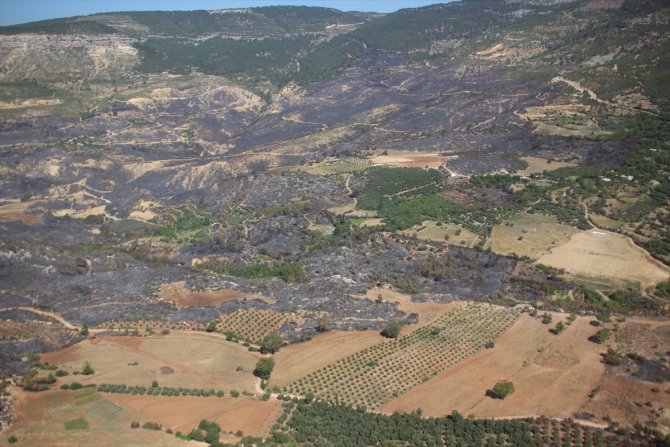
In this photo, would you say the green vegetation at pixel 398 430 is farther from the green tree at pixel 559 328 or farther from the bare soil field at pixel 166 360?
the green tree at pixel 559 328

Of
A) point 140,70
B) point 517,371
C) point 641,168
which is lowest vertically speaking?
point 517,371

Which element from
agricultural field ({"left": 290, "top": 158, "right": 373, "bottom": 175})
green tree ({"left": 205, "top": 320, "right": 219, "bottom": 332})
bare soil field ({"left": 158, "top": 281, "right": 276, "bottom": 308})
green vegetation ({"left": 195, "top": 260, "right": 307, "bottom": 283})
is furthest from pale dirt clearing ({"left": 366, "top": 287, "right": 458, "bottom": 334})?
agricultural field ({"left": 290, "top": 158, "right": 373, "bottom": 175})

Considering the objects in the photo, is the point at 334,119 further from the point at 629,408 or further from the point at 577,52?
the point at 629,408

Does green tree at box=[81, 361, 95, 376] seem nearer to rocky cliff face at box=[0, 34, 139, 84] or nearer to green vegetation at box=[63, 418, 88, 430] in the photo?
green vegetation at box=[63, 418, 88, 430]

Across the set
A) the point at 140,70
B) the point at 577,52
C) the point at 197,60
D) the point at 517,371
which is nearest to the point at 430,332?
the point at 517,371

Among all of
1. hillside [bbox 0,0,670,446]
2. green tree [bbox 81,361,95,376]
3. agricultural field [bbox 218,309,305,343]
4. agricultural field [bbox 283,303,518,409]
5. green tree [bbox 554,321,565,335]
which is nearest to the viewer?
hillside [bbox 0,0,670,446]

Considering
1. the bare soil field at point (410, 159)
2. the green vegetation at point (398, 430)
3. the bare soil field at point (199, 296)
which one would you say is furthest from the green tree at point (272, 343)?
the bare soil field at point (410, 159)

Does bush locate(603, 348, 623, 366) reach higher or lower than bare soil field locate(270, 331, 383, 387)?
higher
